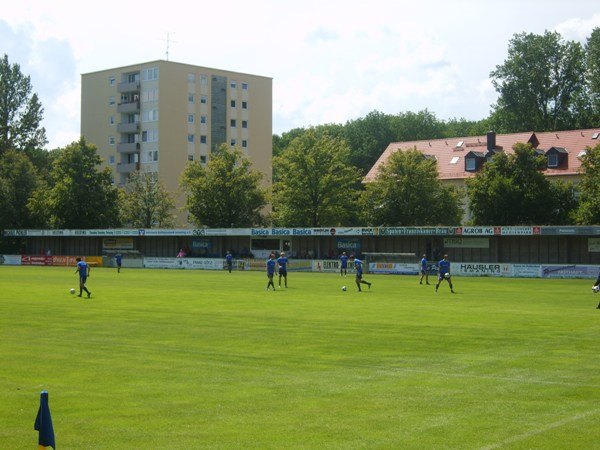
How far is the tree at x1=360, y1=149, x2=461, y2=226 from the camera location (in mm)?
74062

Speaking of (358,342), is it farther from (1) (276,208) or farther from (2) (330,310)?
(1) (276,208)

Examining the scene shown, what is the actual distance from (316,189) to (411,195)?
1184 cm

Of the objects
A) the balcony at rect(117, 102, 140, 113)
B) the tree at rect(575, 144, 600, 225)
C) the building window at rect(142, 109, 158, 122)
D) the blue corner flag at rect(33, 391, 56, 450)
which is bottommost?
the blue corner flag at rect(33, 391, 56, 450)

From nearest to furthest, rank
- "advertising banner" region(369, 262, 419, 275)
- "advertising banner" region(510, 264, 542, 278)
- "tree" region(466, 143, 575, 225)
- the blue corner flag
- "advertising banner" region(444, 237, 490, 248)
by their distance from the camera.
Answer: the blue corner flag, "advertising banner" region(510, 264, 542, 278), "advertising banner" region(369, 262, 419, 275), "advertising banner" region(444, 237, 490, 248), "tree" region(466, 143, 575, 225)

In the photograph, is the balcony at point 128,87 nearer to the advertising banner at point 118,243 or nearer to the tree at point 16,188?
the tree at point 16,188

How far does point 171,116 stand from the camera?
103m

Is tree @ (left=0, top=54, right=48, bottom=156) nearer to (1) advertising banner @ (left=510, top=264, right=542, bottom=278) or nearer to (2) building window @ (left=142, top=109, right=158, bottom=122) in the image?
(2) building window @ (left=142, top=109, right=158, bottom=122)

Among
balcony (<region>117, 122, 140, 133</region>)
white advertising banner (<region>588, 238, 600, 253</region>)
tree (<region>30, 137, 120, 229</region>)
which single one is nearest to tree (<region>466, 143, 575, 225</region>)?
white advertising banner (<region>588, 238, 600, 253</region>)

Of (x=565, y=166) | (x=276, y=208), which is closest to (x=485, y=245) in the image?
(x=565, y=166)

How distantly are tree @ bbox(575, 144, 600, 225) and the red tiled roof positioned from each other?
310 inches

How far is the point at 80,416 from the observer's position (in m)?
12.1

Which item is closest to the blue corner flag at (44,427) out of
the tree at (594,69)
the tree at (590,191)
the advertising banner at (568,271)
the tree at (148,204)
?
the advertising banner at (568,271)

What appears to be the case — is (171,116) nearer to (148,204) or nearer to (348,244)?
(148,204)

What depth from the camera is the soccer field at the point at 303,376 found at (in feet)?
36.3
